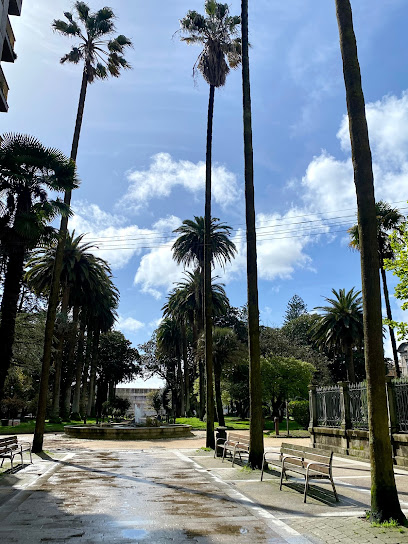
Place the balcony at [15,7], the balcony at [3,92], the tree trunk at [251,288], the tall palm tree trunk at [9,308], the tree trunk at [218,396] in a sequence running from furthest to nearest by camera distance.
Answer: the tree trunk at [218,396], the balcony at [15,7], the balcony at [3,92], the tall palm tree trunk at [9,308], the tree trunk at [251,288]

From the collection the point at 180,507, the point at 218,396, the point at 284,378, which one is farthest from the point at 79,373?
the point at 180,507

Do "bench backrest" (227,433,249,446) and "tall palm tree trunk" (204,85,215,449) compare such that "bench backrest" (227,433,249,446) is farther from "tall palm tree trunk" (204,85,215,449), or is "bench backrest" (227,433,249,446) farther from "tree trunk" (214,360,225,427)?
"tree trunk" (214,360,225,427)

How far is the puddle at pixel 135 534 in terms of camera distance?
6.01 meters

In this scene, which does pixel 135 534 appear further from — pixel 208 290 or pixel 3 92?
pixel 3 92

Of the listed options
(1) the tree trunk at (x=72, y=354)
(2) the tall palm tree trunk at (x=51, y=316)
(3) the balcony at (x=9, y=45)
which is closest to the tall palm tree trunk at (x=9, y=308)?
(2) the tall palm tree trunk at (x=51, y=316)

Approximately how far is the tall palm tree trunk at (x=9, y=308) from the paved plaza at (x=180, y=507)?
334cm

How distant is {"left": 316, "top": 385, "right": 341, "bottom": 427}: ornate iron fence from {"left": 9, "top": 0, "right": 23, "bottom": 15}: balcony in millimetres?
21031

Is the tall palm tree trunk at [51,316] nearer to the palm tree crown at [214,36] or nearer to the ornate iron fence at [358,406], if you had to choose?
the palm tree crown at [214,36]

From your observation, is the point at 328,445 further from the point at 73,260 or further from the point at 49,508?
the point at 73,260

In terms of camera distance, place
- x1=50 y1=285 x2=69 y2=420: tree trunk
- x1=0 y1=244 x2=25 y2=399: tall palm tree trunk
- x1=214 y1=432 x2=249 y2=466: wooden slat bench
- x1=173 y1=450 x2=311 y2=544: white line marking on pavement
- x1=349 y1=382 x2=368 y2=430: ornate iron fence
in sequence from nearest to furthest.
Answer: x1=173 y1=450 x2=311 y2=544: white line marking on pavement, x1=214 y1=432 x2=249 y2=466: wooden slat bench, x1=0 y1=244 x2=25 y2=399: tall palm tree trunk, x1=349 y1=382 x2=368 y2=430: ornate iron fence, x1=50 y1=285 x2=69 y2=420: tree trunk

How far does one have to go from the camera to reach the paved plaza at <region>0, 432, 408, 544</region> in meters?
6.08

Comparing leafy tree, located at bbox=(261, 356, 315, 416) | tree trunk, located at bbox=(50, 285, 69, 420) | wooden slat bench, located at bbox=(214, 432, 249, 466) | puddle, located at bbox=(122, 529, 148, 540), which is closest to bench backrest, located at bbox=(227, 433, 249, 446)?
wooden slat bench, located at bbox=(214, 432, 249, 466)

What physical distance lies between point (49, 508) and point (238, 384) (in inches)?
Result: 1610

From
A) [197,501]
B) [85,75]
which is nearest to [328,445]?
[197,501]
